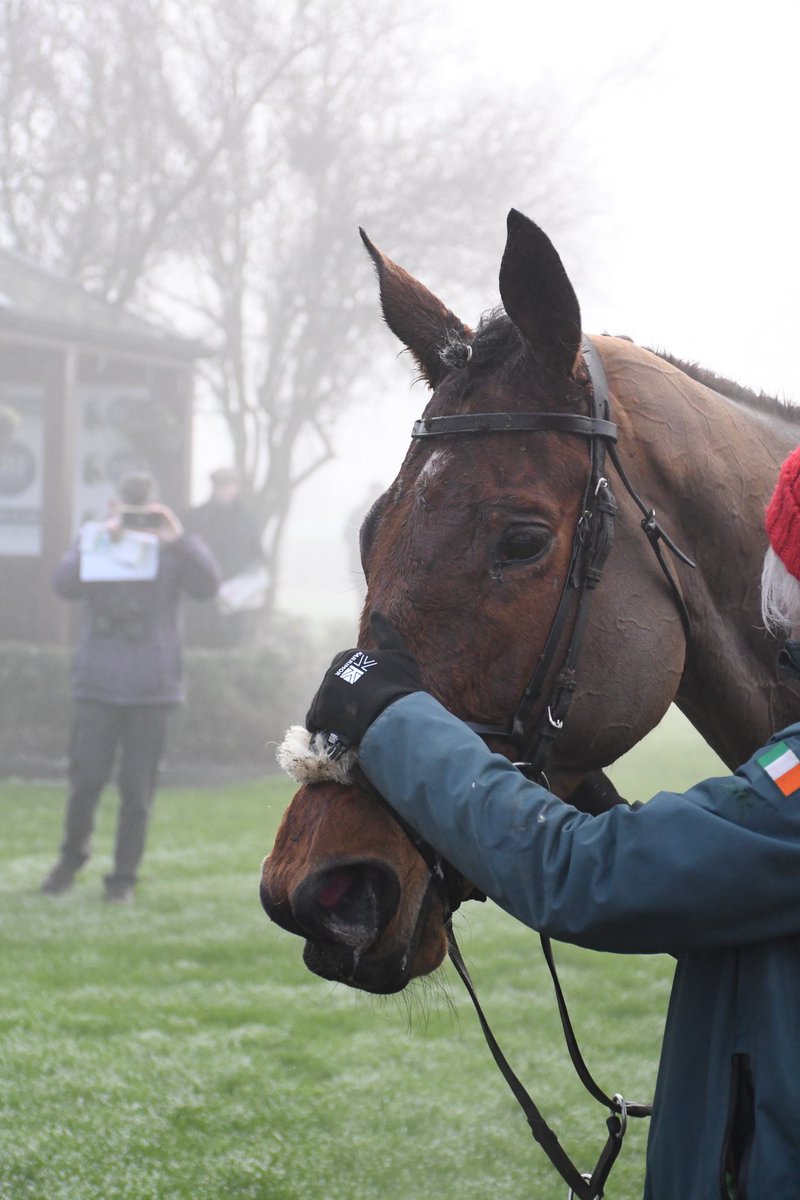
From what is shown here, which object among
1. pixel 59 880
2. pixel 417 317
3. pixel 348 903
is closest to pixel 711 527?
pixel 417 317

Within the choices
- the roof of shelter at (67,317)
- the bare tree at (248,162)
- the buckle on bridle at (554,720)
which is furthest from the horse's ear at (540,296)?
the bare tree at (248,162)

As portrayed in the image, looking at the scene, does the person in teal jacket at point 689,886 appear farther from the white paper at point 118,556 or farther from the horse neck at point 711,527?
the white paper at point 118,556

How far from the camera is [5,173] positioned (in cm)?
1586

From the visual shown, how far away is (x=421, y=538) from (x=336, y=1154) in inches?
105

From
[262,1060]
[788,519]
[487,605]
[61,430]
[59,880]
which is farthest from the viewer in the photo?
[61,430]

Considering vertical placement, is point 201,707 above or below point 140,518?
below

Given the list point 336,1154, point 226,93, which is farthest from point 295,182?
point 336,1154

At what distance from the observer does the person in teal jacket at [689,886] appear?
1.39m

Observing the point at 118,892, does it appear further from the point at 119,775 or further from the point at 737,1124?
the point at 737,1124

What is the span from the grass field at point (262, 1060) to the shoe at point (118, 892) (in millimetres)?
75

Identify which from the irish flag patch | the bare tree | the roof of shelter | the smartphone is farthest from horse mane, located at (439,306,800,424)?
the bare tree

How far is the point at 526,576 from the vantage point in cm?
178

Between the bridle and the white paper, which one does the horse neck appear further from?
the white paper

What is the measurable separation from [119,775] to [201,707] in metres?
4.03
